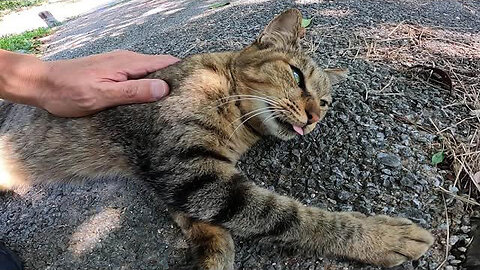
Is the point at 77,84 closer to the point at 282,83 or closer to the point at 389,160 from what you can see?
the point at 282,83

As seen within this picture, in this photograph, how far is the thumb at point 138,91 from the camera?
2441 mm

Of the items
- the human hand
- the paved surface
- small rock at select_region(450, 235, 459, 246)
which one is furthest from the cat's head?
the paved surface

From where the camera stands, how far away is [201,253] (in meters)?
2.09

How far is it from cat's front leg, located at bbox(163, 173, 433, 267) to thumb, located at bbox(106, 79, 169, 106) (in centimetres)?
57

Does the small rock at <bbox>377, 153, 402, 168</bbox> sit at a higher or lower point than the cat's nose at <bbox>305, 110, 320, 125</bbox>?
lower

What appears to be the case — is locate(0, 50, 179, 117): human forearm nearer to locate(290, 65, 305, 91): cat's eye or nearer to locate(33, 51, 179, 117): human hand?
locate(33, 51, 179, 117): human hand

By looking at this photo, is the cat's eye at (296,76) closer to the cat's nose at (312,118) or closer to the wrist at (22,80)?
the cat's nose at (312,118)

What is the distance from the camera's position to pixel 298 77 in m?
2.65

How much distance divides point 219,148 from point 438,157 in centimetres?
113

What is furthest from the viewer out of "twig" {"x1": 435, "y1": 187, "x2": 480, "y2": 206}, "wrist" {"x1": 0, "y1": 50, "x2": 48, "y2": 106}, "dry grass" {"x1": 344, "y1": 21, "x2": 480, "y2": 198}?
"wrist" {"x1": 0, "y1": 50, "x2": 48, "y2": 106}

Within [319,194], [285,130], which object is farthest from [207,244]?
[285,130]

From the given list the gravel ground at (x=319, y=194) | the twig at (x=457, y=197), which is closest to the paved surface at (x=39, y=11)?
the gravel ground at (x=319, y=194)

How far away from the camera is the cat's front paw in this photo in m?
1.84

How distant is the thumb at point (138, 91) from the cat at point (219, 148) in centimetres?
5
